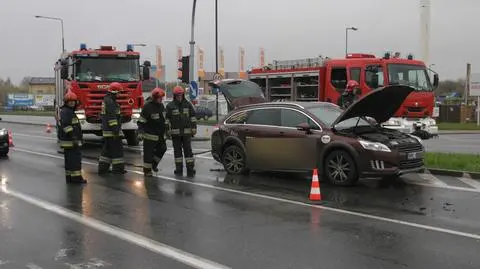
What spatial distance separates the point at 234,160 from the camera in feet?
38.0

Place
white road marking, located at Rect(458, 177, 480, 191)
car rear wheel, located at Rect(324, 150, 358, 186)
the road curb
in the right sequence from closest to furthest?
car rear wheel, located at Rect(324, 150, 358, 186), white road marking, located at Rect(458, 177, 480, 191), the road curb

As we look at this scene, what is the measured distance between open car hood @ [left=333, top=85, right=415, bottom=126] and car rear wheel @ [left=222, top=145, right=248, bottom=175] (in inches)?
90.1

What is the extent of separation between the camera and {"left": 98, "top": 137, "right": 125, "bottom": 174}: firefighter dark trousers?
11445mm

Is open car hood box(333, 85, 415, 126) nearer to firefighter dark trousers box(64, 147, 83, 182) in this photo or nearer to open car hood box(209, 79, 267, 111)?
firefighter dark trousers box(64, 147, 83, 182)

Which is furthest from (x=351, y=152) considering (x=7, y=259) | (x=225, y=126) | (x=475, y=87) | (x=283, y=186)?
(x=475, y=87)

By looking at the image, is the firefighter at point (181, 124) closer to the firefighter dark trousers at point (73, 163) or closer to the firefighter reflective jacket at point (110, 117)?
the firefighter reflective jacket at point (110, 117)

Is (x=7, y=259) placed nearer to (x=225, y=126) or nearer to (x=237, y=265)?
(x=237, y=265)

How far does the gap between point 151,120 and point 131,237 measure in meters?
5.39

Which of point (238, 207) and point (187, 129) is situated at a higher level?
point (187, 129)

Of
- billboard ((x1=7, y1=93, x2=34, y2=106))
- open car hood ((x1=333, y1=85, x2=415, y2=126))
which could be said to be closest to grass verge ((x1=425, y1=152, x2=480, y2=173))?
open car hood ((x1=333, y1=85, x2=415, y2=126))

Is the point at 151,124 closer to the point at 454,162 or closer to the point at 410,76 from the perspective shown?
the point at 454,162

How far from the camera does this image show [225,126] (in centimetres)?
1186

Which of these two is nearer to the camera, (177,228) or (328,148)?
(177,228)

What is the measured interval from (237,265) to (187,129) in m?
6.57
